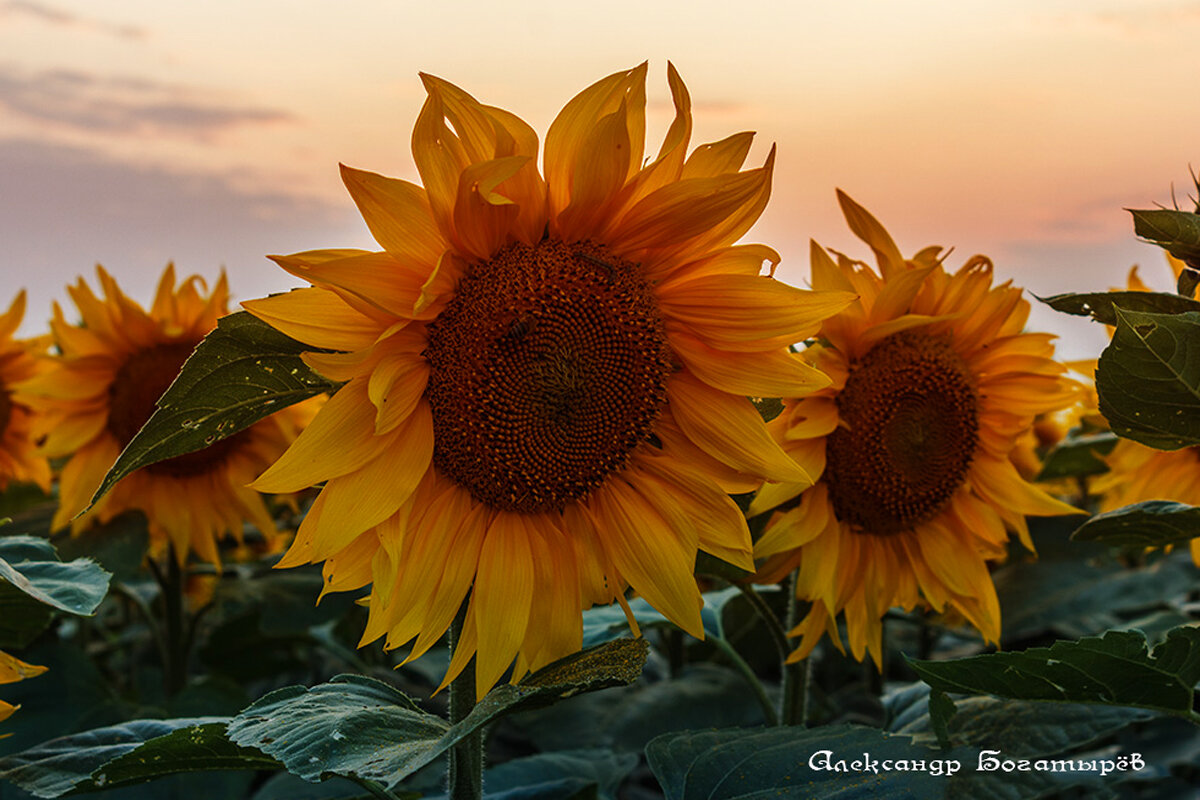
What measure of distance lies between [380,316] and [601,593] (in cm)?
46

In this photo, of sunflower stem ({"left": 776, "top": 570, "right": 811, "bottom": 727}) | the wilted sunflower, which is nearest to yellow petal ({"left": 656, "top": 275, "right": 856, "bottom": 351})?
sunflower stem ({"left": 776, "top": 570, "right": 811, "bottom": 727})

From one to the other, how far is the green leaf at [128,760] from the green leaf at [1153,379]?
1159 mm

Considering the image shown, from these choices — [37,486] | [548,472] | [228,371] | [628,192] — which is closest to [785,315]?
[628,192]

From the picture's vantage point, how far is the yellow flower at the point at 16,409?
124 inches

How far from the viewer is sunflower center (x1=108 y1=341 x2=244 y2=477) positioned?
285cm

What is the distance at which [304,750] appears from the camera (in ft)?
3.93

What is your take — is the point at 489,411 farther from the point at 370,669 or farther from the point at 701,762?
the point at 370,669

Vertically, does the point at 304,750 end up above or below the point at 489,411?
below

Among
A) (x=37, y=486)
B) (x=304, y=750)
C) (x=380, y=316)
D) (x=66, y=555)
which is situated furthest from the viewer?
(x=37, y=486)

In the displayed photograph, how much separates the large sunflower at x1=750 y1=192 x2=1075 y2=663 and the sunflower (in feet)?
5.07

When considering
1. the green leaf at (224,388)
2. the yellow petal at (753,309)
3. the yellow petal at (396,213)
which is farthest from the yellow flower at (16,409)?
the yellow petal at (753,309)

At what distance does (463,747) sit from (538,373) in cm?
48

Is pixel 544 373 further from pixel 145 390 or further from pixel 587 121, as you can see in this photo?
pixel 145 390

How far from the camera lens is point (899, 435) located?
1.93 metres
